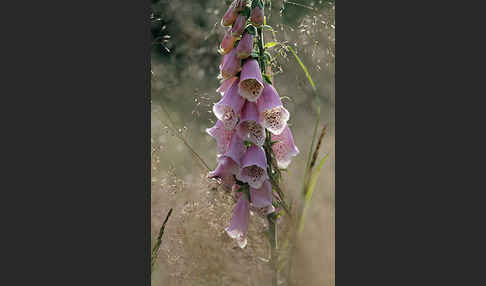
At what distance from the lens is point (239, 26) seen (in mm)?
3041

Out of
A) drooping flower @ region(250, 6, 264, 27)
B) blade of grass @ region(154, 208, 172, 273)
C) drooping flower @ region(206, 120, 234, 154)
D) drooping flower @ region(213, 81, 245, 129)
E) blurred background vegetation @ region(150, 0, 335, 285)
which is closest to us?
drooping flower @ region(250, 6, 264, 27)

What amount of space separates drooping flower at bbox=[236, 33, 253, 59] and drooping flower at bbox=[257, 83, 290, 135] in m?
0.23

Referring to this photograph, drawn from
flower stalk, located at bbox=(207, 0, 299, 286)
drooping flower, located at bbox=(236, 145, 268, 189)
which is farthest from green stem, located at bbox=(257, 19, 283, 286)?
drooping flower, located at bbox=(236, 145, 268, 189)

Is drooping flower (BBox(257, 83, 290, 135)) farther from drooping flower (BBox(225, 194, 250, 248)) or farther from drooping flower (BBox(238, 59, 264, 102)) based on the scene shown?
drooping flower (BBox(225, 194, 250, 248))

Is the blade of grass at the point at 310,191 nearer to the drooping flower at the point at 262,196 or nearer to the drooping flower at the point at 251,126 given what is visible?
the drooping flower at the point at 262,196

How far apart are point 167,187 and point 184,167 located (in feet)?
0.64

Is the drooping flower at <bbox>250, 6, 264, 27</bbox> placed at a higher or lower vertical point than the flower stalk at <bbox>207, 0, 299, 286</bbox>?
higher

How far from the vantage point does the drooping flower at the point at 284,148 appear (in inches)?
130

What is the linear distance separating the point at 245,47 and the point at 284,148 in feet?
2.29

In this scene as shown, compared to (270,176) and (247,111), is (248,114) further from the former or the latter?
(270,176)

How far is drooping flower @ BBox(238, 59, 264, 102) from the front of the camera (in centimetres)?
301

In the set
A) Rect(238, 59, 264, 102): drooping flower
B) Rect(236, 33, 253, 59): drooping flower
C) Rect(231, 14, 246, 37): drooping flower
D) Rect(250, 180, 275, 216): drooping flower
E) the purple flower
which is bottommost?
Rect(250, 180, 275, 216): drooping flower

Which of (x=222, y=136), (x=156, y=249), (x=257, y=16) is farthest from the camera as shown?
(x=156, y=249)

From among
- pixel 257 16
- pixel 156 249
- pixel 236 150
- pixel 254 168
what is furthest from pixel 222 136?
pixel 156 249
